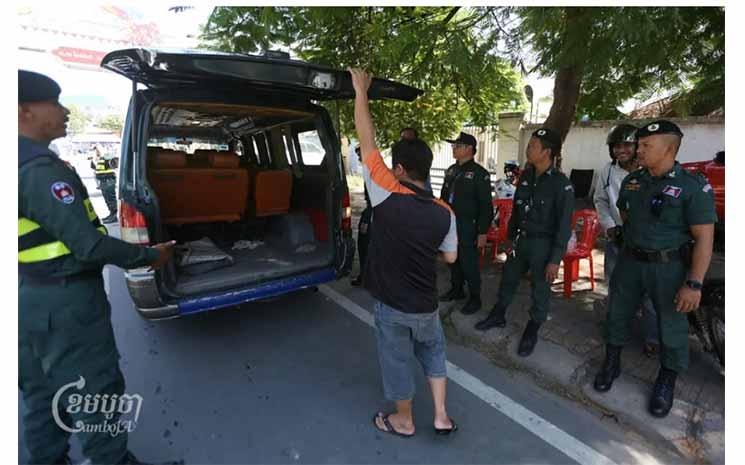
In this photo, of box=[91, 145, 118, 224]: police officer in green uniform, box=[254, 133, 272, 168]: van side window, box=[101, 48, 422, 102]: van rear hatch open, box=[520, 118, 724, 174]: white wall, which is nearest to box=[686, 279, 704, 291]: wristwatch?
box=[101, 48, 422, 102]: van rear hatch open

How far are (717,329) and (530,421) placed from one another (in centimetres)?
142

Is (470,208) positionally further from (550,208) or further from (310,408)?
(310,408)

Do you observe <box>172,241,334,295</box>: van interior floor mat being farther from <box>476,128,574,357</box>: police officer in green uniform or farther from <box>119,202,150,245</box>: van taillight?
<box>476,128,574,357</box>: police officer in green uniform

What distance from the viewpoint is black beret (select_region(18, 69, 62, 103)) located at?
1.45 meters

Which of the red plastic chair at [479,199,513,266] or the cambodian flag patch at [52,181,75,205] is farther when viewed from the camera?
the red plastic chair at [479,199,513,266]

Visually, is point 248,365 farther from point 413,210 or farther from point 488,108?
point 488,108

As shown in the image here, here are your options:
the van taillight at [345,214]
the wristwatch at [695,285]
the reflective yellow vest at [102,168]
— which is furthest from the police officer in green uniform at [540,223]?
the reflective yellow vest at [102,168]

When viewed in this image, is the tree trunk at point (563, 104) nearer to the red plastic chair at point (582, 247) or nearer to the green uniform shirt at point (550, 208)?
the red plastic chair at point (582, 247)

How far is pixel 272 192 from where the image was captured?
423 centimetres

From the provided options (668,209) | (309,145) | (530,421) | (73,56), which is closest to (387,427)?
(530,421)

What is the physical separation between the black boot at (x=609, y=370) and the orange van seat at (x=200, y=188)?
A: 11.3 ft

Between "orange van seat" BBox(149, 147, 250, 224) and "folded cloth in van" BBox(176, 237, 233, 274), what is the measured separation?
1.40ft

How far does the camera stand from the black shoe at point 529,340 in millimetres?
3016

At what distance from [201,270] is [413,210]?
2237 millimetres
